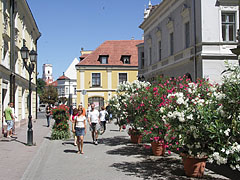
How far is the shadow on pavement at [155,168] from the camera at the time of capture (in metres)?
7.65

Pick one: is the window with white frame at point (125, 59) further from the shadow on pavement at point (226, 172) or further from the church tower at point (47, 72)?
the church tower at point (47, 72)

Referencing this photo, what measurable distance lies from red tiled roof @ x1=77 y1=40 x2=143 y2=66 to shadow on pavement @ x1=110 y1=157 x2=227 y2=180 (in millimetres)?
35844

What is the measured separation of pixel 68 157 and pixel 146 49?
77.3 feet

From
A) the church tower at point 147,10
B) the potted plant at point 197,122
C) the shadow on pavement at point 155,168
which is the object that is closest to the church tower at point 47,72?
the church tower at point 147,10

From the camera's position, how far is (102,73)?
4475cm

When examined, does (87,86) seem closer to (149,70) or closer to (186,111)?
(149,70)

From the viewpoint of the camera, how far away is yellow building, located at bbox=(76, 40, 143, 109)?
4383 centimetres

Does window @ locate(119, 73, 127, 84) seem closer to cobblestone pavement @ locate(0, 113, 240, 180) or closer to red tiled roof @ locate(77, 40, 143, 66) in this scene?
red tiled roof @ locate(77, 40, 143, 66)

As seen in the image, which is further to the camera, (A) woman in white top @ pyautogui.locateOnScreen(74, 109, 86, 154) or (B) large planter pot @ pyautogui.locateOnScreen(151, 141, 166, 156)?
(A) woman in white top @ pyautogui.locateOnScreen(74, 109, 86, 154)

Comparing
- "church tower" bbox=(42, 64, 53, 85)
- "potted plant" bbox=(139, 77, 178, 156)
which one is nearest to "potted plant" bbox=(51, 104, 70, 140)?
"potted plant" bbox=(139, 77, 178, 156)

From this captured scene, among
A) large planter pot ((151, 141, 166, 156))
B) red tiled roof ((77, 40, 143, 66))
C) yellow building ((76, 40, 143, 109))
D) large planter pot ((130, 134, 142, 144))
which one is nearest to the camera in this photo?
large planter pot ((151, 141, 166, 156))

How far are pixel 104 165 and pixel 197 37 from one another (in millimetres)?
13297

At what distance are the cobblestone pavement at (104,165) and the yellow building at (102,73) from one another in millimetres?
31483

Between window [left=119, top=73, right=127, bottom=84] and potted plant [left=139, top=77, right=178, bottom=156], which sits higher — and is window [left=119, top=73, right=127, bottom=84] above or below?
above
